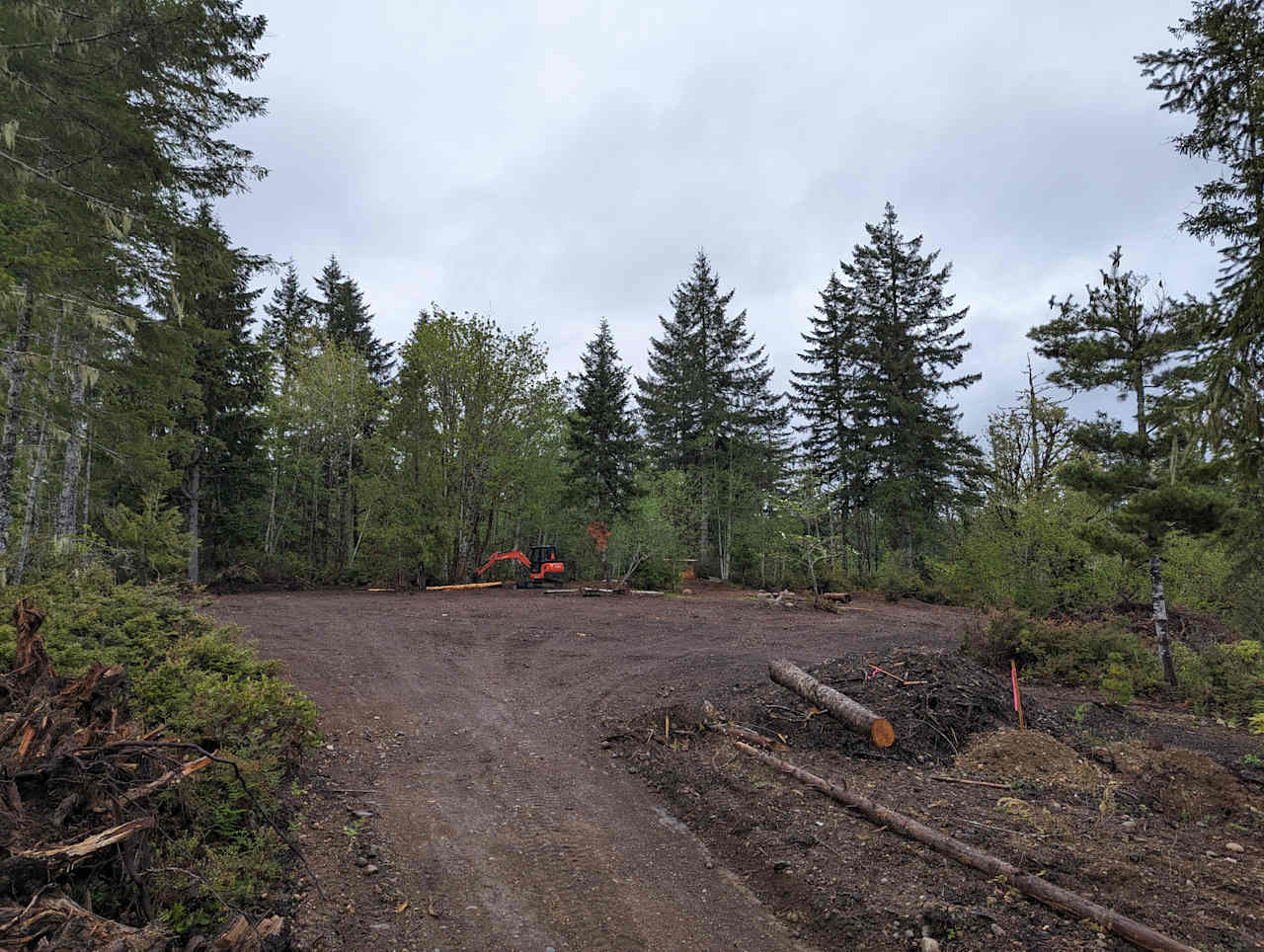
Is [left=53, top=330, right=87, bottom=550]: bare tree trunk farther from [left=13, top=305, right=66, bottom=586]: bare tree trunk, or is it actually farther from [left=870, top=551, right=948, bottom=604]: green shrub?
[left=870, top=551, right=948, bottom=604]: green shrub

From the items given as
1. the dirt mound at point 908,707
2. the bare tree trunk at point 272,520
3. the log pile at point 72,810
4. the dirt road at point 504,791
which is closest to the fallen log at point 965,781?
the dirt mound at point 908,707

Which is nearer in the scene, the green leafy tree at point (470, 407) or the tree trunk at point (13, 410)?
the tree trunk at point (13, 410)

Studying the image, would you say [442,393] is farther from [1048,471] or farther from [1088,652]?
[1048,471]

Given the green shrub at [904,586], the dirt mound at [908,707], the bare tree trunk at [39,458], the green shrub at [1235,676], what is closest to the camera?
the dirt mound at [908,707]

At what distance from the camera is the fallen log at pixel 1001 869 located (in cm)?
334

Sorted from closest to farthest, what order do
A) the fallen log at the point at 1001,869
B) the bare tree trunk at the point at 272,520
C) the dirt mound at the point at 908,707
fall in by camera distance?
the fallen log at the point at 1001,869, the dirt mound at the point at 908,707, the bare tree trunk at the point at 272,520

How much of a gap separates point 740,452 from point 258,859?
3076 centimetres

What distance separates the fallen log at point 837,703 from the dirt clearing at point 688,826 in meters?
0.16

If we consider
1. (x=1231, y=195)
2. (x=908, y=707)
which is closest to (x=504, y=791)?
(x=908, y=707)

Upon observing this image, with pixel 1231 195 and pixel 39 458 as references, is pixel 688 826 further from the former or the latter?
pixel 39 458

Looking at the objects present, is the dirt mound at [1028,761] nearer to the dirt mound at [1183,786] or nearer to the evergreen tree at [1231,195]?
the dirt mound at [1183,786]

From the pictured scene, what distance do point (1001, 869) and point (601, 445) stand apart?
971 inches

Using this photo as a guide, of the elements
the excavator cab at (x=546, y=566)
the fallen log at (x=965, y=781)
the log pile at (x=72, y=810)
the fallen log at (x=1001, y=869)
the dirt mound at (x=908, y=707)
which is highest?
the excavator cab at (x=546, y=566)

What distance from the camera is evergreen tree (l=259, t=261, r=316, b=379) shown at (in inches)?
1102
